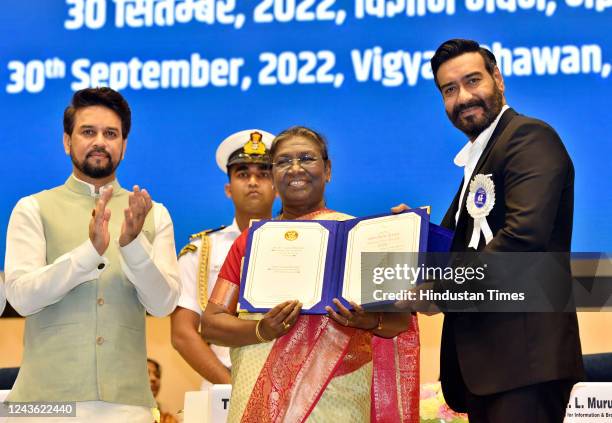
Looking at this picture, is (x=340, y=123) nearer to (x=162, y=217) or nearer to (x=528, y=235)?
(x=162, y=217)

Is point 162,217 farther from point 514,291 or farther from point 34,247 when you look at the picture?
point 514,291

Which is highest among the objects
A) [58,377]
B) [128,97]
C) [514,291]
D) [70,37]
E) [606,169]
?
[70,37]

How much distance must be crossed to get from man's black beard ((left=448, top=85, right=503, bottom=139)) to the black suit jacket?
0.14 m

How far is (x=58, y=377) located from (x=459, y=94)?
66.6 inches

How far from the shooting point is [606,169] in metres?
4.89

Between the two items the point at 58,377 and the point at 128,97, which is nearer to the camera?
the point at 58,377

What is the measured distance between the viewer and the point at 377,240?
304 centimetres

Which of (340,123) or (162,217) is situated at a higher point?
(340,123)

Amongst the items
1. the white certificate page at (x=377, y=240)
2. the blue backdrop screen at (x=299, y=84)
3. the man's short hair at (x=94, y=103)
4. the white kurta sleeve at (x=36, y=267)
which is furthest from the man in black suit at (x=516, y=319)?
the blue backdrop screen at (x=299, y=84)

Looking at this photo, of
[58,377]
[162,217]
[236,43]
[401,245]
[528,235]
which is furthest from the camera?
[236,43]

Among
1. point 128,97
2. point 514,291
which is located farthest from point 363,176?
point 514,291

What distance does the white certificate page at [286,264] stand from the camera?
3062 millimetres

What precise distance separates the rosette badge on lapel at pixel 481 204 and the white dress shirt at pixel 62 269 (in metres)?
1.15

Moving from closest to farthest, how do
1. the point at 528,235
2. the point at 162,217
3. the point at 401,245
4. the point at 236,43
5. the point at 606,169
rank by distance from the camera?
the point at 528,235
the point at 401,245
the point at 162,217
the point at 606,169
the point at 236,43
